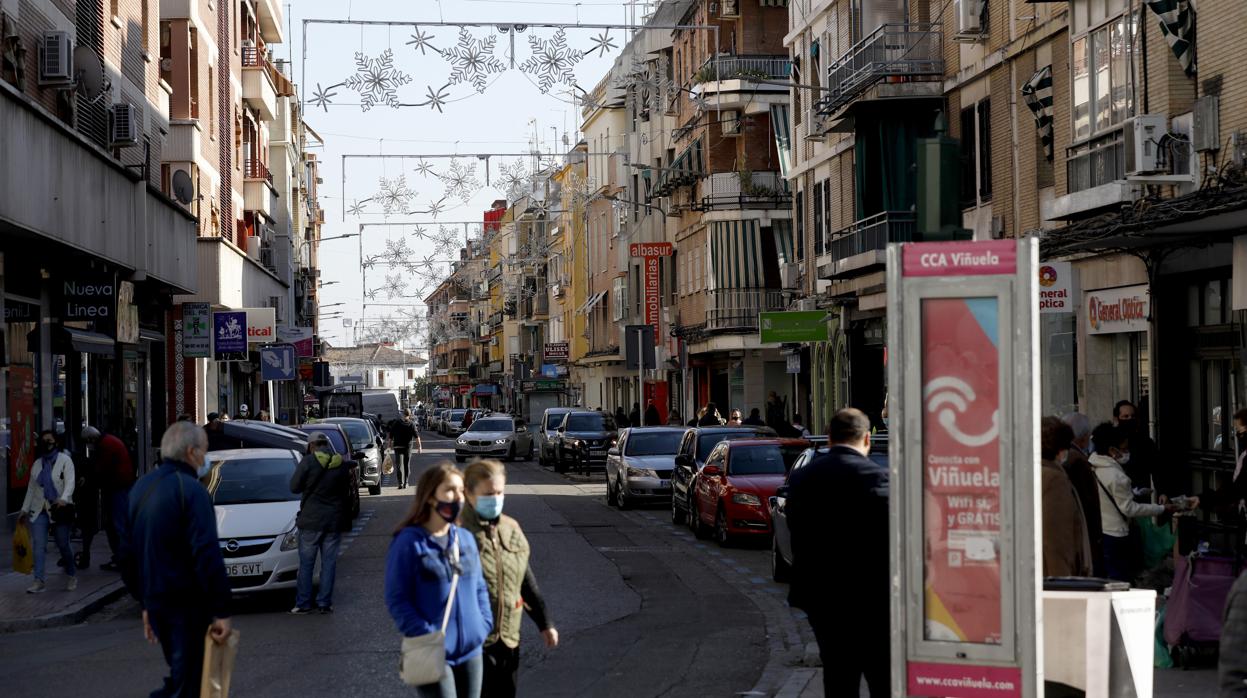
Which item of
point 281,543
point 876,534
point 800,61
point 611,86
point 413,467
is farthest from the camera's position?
point 611,86

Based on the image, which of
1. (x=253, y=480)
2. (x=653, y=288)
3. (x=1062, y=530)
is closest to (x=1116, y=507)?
(x=1062, y=530)

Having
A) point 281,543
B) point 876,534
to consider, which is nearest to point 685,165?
point 281,543

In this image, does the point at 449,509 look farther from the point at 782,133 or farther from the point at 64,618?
the point at 782,133

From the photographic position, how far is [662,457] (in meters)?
31.8

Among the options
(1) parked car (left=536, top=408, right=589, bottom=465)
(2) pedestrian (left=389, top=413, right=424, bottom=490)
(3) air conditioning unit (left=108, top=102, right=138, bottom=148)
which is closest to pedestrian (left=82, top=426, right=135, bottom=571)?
(3) air conditioning unit (left=108, top=102, right=138, bottom=148)

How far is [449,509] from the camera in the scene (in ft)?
24.3

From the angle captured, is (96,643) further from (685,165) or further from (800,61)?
(685,165)

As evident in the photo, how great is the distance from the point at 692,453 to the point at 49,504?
12.2m

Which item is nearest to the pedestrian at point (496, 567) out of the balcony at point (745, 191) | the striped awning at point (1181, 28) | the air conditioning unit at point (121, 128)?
the striped awning at point (1181, 28)

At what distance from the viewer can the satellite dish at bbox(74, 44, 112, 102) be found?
25766mm

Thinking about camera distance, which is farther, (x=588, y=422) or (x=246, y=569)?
(x=588, y=422)

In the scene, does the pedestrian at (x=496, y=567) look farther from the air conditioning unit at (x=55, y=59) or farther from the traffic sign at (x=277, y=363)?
the traffic sign at (x=277, y=363)

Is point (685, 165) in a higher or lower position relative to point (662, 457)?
higher

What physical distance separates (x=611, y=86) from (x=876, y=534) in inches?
2591
